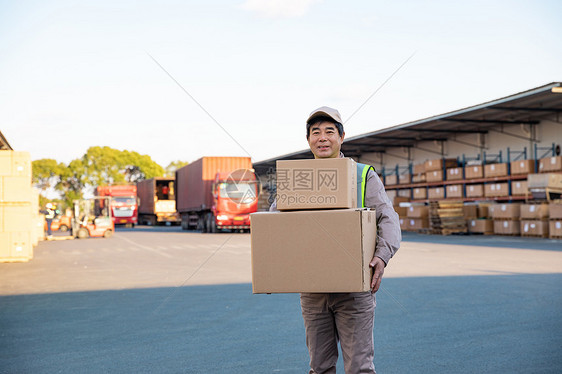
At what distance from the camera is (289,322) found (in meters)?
7.34

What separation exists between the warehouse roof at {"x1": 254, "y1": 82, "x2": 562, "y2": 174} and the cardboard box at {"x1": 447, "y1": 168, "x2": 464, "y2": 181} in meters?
2.31

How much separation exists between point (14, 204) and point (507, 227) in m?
19.3

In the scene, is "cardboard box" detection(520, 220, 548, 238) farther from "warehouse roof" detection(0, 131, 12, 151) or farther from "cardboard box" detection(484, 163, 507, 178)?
"warehouse roof" detection(0, 131, 12, 151)

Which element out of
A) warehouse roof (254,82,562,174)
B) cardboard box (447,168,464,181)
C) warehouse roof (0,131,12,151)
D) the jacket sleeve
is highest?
warehouse roof (254,82,562,174)

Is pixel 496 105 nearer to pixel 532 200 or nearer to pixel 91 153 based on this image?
pixel 532 200

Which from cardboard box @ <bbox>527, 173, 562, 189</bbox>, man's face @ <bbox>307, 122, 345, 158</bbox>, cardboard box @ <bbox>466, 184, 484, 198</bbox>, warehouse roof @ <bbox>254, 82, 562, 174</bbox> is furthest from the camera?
cardboard box @ <bbox>466, 184, 484, 198</bbox>

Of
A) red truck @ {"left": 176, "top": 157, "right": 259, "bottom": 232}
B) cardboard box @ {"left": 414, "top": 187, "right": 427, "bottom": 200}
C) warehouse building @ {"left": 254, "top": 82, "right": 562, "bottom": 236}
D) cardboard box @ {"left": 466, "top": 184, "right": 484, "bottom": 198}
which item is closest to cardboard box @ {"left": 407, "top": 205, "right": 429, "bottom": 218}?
warehouse building @ {"left": 254, "top": 82, "right": 562, "bottom": 236}

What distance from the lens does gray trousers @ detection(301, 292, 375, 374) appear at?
335 cm

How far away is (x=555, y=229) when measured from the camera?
23.4 metres

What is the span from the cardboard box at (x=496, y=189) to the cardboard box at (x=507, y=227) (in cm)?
140

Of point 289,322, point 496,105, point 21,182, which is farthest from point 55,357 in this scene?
point 496,105

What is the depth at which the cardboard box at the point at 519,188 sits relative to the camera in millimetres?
25967

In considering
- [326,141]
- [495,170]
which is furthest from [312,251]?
[495,170]

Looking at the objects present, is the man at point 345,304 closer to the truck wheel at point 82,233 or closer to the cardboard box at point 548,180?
the cardboard box at point 548,180
